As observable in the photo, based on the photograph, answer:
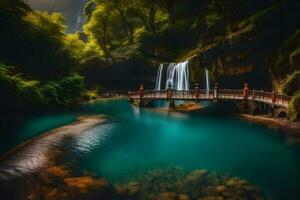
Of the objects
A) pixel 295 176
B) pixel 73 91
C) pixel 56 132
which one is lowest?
pixel 295 176

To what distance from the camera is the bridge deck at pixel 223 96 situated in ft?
90.7

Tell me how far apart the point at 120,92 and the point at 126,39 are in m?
13.1

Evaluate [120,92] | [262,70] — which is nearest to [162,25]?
[120,92]

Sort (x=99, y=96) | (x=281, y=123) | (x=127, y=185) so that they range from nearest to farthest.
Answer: (x=127, y=185) < (x=281, y=123) < (x=99, y=96)

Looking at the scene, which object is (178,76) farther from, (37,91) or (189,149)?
(189,149)

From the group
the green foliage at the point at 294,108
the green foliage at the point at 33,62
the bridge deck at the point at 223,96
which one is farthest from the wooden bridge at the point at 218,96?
the green foliage at the point at 33,62

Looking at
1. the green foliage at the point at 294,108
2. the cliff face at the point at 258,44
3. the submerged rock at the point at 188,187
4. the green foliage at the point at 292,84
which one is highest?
the cliff face at the point at 258,44

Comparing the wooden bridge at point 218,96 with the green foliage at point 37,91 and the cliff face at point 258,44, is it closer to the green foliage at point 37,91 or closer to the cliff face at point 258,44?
the cliff face at point 258,44

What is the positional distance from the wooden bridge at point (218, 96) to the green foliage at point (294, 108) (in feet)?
4.03

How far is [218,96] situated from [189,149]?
1452cm

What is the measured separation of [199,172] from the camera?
51.9 feet

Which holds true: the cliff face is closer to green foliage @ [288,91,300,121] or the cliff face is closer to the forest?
the forest

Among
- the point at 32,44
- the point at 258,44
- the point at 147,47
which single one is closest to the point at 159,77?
the point at 147,47

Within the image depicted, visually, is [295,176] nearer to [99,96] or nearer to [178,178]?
[178,178]
